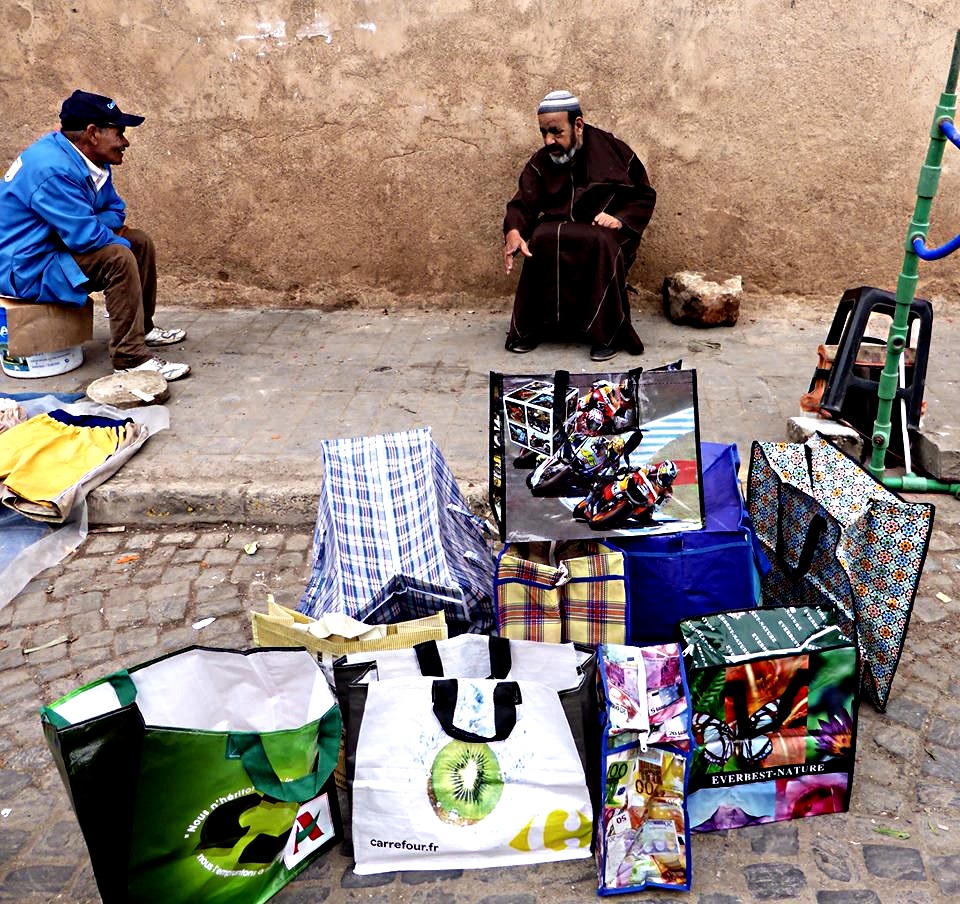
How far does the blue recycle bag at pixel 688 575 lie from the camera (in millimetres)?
2695

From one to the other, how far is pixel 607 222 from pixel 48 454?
10.4 ft

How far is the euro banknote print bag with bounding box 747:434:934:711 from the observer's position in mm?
2439

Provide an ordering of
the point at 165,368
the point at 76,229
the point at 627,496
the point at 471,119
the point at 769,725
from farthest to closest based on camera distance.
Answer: the point at 471,119 < the point at 165,368 < the point at 76,229 < the point at 627,496 < the point at 769,725

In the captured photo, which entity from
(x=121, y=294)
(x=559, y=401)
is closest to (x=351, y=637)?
(x=559, y=401)

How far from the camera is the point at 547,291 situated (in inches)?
209

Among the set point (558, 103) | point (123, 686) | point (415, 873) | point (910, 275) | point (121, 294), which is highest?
point (558, 103)

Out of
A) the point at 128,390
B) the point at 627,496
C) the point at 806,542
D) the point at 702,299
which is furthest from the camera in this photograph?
the point at 702,299

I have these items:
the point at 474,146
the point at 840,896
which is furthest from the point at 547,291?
the point at 840,896

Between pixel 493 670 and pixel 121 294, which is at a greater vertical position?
pixel 121 294

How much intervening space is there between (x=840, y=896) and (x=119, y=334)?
4.44 m

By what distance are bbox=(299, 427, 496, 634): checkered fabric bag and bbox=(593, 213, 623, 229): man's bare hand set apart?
254cm

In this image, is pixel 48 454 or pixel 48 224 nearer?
pixel 48 454

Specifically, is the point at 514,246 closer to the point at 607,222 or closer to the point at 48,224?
the point at 607,222

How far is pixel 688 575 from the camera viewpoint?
8.86 feet
